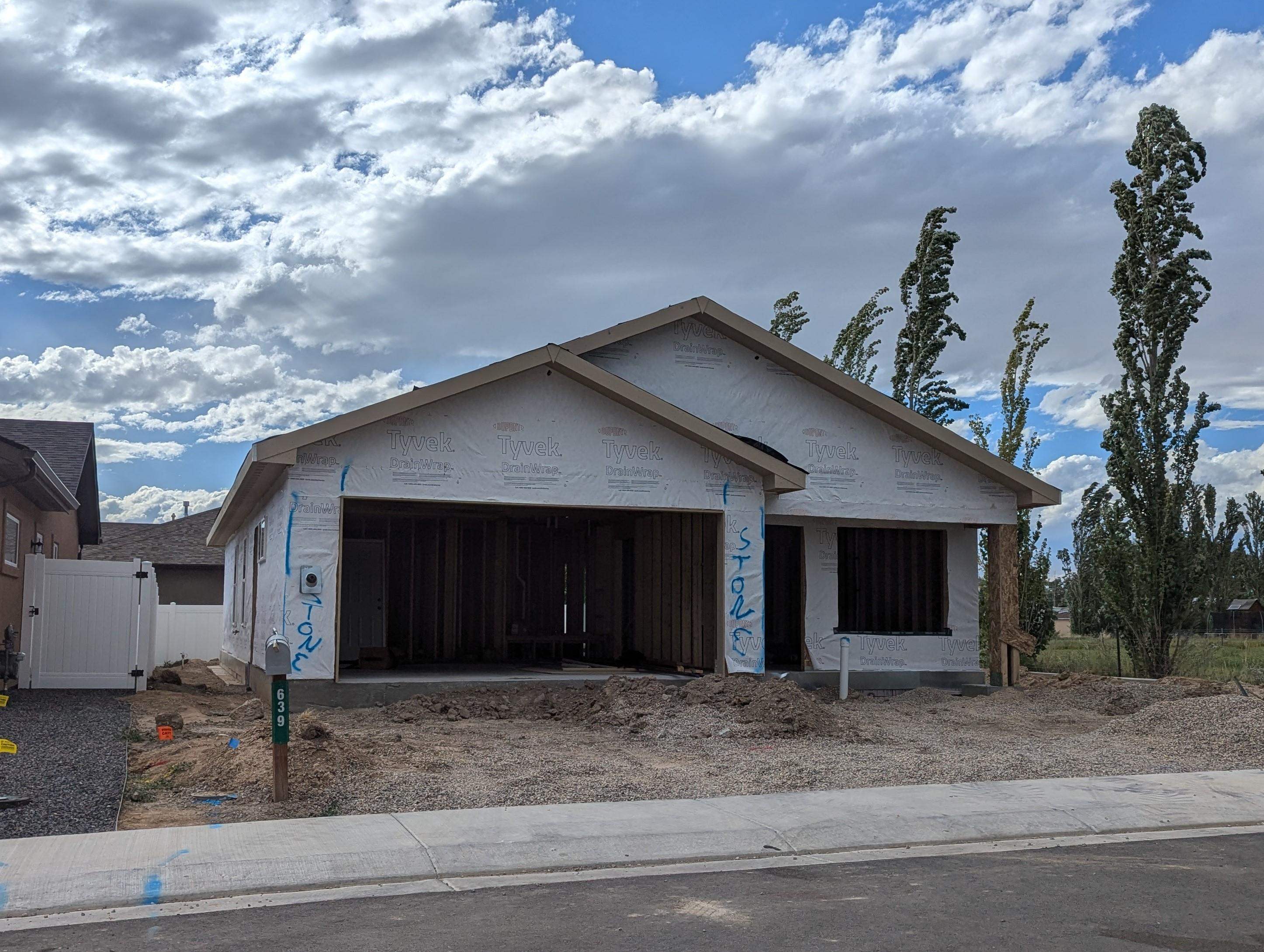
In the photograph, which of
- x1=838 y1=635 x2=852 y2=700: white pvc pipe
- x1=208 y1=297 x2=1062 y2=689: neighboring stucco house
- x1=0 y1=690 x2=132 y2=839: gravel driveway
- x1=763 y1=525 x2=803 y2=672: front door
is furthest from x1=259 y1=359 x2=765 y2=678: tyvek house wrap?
x1=763 y1=525 x2=803 y2=672: front door

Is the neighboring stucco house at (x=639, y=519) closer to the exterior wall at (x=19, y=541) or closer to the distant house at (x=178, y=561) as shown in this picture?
the exterior wall at (x=19, y=541)

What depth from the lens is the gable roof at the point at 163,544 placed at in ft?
115

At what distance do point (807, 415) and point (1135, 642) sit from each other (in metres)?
7.40

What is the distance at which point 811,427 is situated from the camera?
18.0 meters

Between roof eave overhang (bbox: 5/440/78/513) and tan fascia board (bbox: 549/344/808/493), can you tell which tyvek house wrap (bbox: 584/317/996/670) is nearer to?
tan fascia board (bbox: 549/344/808/493)

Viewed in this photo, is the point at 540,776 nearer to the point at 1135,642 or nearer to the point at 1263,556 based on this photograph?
the point at 1135,642

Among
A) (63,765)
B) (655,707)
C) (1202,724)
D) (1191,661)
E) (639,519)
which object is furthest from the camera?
(1191,661)

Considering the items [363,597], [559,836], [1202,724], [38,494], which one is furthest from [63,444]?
[1202,724]

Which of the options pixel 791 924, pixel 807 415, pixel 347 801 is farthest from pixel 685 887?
pixel 807 415

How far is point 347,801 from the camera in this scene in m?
8.29

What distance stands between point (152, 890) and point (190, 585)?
31.6 metres

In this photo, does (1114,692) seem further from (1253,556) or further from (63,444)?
(1253,556)

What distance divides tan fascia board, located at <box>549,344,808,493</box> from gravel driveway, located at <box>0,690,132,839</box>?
670 centimetres

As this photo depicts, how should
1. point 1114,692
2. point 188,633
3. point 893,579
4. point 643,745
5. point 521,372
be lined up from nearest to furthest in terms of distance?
point 643,745
point 521,372
point 1114,692
point 893,579
point 188,633
